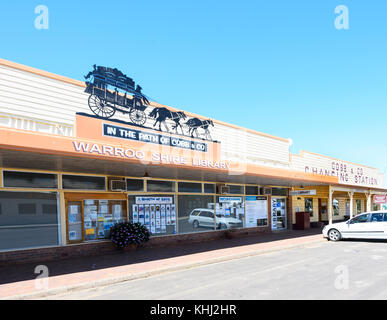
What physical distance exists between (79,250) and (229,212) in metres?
7.70

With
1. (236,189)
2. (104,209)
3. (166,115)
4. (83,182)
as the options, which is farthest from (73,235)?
(236,189)

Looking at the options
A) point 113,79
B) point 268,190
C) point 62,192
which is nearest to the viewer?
point 62,192

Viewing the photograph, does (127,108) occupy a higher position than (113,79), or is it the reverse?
(113,79)

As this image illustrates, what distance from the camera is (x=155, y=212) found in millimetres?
13219

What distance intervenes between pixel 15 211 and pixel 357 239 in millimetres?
14623

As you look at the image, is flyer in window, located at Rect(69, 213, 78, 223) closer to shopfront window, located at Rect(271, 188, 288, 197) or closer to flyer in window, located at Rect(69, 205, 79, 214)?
flyer in window, located at Rect(69, 205, 79, 214)

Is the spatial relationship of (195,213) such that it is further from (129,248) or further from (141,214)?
(129,248)

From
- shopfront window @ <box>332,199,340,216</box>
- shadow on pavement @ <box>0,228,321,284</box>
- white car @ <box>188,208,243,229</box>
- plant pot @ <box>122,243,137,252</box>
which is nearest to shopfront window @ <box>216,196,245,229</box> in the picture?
white car @ <box>188,208,243,229</box>

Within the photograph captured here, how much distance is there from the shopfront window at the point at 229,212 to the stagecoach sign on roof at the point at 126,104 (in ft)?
11.5

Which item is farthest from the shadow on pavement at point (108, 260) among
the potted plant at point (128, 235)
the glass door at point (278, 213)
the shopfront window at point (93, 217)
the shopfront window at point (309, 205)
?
the shopfront window at point (309, 205)

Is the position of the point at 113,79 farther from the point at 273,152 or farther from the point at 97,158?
the point at 273,152
